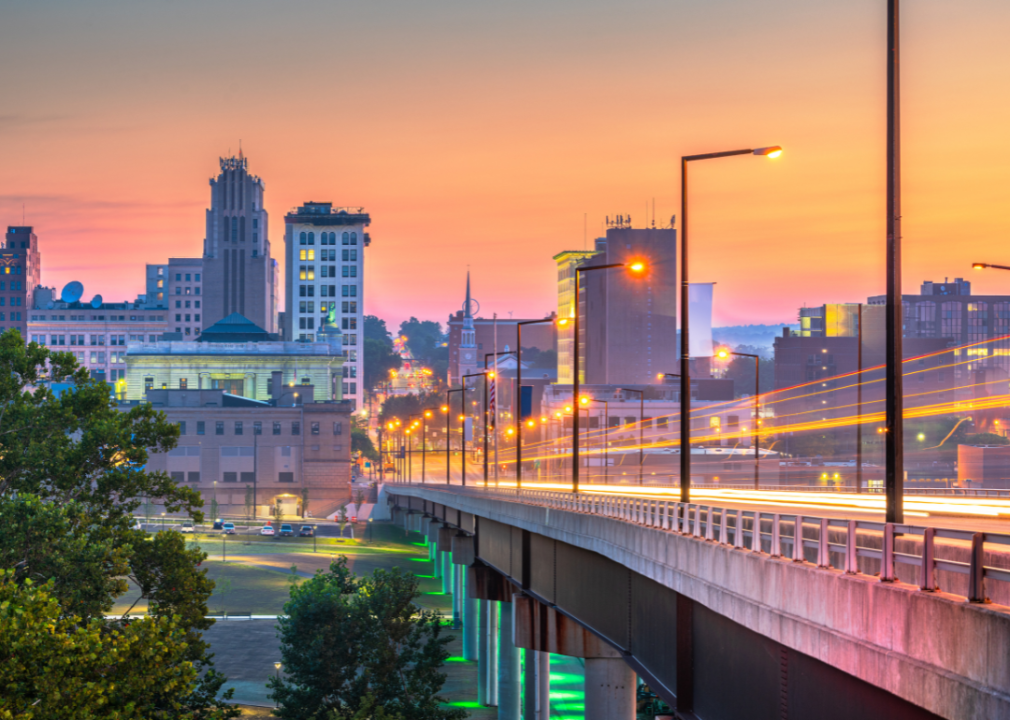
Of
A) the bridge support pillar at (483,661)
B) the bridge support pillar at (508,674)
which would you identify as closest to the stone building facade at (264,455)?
the bridge support pillar at (483,661)

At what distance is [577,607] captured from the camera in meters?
34.5

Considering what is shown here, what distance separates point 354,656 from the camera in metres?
52.8

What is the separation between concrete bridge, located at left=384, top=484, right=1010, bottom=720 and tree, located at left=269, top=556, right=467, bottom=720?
10.8m

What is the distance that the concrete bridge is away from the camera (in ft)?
39.6

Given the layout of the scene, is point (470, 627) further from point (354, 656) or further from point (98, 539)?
point (98, 539)

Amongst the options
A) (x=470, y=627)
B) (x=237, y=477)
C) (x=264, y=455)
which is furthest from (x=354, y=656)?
(x=264, y=455)

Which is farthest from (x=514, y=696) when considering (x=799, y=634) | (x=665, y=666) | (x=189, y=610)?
(x=799, y=634)

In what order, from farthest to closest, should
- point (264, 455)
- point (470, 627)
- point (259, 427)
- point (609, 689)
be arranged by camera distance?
point (259, 427) → point (264, 455) → point (470, 627) → point (609, 689)

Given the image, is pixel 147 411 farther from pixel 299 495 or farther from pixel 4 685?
pixel 299 495

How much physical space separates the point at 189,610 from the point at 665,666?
2114 cm

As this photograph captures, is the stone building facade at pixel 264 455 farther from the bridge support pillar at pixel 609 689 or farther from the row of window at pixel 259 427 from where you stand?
the bridge support pillar at pixel 609 689

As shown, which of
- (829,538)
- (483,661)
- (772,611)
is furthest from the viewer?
(483,661)

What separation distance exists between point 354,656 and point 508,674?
1150 cm

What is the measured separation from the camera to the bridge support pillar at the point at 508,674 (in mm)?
59969
